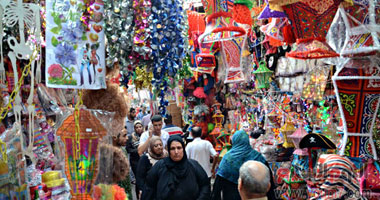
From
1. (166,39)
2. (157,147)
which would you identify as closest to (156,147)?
A: (157,147)

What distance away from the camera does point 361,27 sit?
2.82 meters

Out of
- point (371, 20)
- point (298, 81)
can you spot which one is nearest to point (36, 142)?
point (371, 20)

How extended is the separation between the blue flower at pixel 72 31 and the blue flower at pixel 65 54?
0.06 m

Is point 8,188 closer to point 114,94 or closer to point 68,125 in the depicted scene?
point 68,125

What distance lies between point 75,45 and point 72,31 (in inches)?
4.1

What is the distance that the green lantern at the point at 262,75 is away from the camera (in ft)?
21.2

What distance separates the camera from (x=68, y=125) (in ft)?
9.64

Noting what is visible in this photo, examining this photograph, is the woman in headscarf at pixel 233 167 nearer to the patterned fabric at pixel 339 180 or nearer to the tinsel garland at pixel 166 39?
the patterned fabric at pixel 339 180

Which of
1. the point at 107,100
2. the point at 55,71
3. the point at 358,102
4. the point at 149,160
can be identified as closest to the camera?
the point at 55,71

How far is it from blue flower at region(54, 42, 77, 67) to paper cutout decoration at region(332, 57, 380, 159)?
1.93 metres

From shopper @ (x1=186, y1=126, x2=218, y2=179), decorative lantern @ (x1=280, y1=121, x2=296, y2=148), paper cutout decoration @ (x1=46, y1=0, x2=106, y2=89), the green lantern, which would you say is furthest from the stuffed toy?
the green lantern

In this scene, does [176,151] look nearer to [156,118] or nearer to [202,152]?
[156,118]

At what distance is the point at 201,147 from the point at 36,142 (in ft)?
A: 9.34

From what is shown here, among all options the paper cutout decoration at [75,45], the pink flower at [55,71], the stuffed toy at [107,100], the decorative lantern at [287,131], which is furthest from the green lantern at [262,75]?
the pink flower at [55,71]
